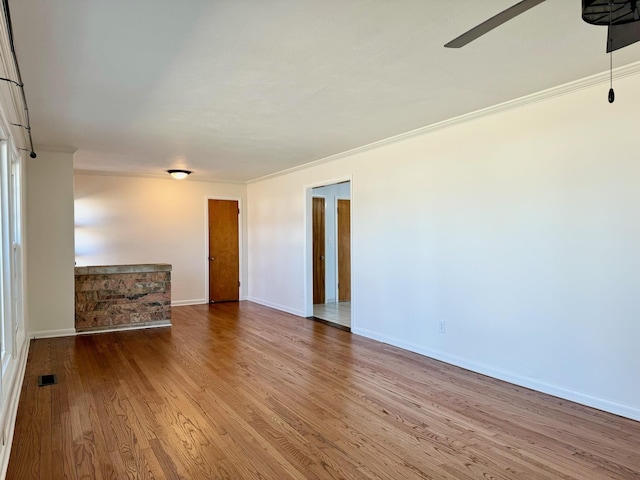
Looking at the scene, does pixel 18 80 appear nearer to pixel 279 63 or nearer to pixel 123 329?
pixel 279 63

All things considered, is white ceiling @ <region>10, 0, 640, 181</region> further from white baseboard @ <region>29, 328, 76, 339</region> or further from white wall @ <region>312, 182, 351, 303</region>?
white wall @ <region>312, 182, 351, 303</region>

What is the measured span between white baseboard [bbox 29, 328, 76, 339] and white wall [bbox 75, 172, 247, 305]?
2.06 meters

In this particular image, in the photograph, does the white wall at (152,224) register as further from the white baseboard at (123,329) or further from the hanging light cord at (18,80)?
the hanging light cord at (18,80)

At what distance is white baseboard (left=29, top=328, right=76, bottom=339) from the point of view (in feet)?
17.5

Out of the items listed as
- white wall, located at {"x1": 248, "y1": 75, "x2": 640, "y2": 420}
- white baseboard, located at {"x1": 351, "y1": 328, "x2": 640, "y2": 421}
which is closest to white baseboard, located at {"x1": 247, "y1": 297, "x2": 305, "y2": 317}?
white wall, located at {"x1": 248, "y1": 75, "x2": 640, "y2": 420}

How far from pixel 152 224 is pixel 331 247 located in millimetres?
3376

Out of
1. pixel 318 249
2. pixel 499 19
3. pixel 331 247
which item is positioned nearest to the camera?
pixel 499 19

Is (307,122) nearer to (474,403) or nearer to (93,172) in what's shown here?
(474,403)

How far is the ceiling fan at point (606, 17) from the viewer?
1.60m

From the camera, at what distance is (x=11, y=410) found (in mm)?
2863

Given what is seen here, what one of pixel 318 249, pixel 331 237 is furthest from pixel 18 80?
pixel 331 237

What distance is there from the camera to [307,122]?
418 cm

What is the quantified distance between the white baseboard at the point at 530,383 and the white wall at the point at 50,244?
4205 mm

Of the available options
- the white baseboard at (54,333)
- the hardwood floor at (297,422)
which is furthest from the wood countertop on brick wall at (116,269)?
the hardwood floor at (297,422)
